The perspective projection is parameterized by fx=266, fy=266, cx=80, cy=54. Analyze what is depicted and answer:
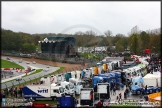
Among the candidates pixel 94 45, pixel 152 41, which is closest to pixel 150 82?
pixel 152 41

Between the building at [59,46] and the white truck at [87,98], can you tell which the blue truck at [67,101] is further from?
the building at [59,46]

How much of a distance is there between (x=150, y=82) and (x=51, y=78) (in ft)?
38.8

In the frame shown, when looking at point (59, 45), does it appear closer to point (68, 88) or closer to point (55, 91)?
point (68, 88)

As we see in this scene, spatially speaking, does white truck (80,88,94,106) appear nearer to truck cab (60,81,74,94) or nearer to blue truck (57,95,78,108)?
blue truck (57,95,78,108)

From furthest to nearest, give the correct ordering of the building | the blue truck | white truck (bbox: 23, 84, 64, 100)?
the building → white truck (bbox: 23, 84, 64, 100) → the blue truck

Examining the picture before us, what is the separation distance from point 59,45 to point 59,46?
343mm

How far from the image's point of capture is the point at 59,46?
91.3m

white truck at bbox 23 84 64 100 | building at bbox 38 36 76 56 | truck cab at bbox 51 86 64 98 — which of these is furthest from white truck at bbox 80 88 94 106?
building at bbox 38 36 76 56

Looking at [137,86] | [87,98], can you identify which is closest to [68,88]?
[87,98]

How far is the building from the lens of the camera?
90131 mm

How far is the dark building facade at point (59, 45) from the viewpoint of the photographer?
90312 mm

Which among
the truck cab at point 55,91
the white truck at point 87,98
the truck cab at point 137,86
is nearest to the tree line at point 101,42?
the truck cab at point 137,86

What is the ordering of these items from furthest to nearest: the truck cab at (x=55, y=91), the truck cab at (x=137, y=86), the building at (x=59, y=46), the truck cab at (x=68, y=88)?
the building at (x=59, y=46)
the truck cab at (x=137, y=86)
the truck cab at (x=68, y=88)
the truck cab at (x=55, y=91)

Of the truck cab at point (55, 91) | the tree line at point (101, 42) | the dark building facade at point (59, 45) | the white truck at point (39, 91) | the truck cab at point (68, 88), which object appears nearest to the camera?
the white truck at point (39, 91)
